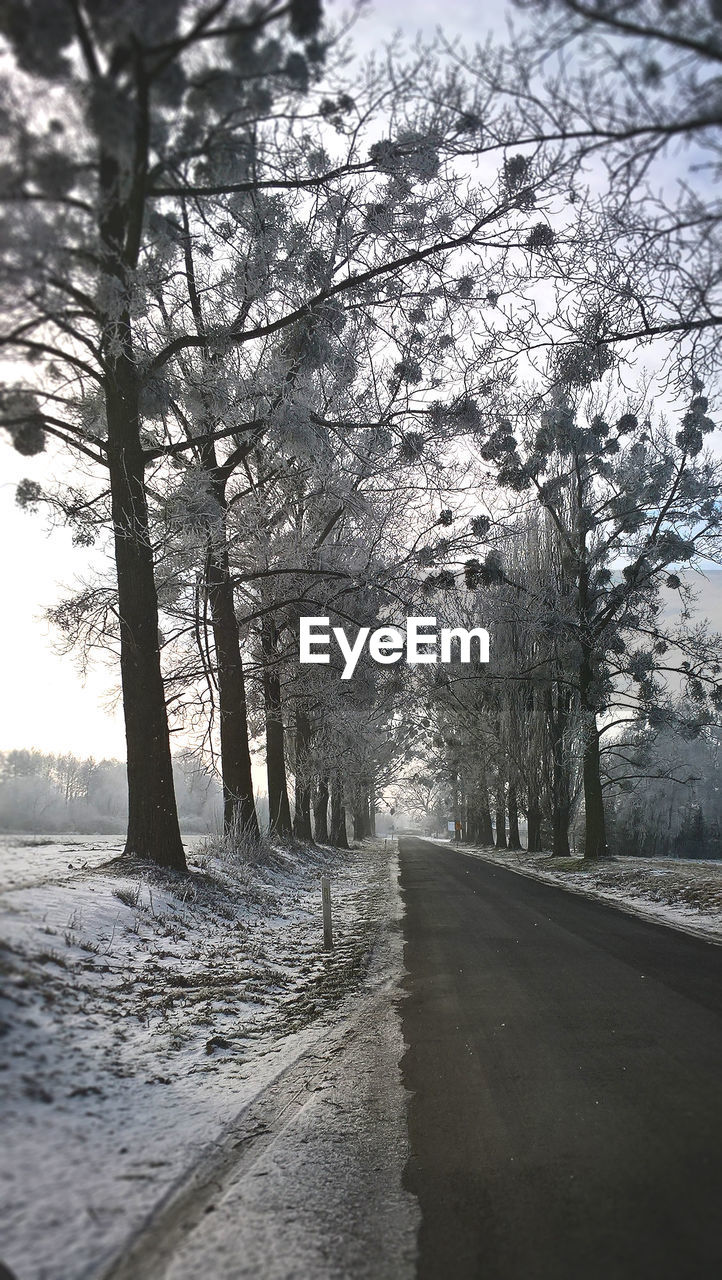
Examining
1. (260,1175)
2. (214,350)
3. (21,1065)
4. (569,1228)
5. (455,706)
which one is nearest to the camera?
(569,1228)

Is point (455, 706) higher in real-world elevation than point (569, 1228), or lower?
higher

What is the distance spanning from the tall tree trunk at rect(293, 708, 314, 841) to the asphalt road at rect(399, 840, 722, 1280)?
14694 mm

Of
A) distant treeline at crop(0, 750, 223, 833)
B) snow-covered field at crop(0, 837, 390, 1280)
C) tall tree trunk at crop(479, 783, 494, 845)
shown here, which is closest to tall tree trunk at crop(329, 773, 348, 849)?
distant treeline at crop(0, 750, 223, 833)

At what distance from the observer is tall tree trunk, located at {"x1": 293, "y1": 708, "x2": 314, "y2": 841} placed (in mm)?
22577

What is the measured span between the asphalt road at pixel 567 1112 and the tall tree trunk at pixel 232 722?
23.7ft

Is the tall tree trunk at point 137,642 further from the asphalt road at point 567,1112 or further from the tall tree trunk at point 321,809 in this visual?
the tall tree trunk at point 321,809

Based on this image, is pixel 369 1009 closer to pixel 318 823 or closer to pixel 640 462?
pixel 640 462

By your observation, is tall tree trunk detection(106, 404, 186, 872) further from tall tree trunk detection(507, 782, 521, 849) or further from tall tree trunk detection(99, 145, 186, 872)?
tall tree trunk detection(507, 782, 521, 849)

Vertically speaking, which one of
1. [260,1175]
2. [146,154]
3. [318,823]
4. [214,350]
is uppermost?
[214,350]

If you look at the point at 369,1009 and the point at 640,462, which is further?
the point at 640,462

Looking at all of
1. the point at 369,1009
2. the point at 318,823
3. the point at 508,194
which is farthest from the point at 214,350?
the point at 318,823

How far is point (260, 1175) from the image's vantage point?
3.37 metres

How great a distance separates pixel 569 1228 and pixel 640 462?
60.0 ft

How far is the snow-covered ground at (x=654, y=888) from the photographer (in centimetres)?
1023
